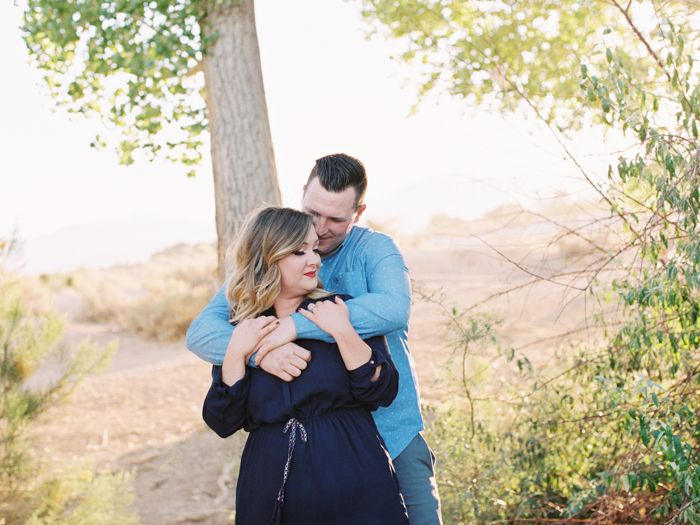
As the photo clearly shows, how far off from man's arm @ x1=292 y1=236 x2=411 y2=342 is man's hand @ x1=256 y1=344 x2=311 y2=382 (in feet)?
0.18

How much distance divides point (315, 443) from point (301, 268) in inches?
22.4

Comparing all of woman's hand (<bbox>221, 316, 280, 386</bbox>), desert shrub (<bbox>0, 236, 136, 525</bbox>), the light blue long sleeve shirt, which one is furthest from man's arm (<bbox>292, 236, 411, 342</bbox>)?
desert shrub (<bbox>0, 236, 136, 525</bbox>)

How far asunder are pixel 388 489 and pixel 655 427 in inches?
44.0

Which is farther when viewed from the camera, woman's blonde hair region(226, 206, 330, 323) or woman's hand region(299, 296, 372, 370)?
woman's blonde hair region(226, 206, 330, 323)

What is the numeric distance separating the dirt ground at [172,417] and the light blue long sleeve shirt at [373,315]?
2.75 ft

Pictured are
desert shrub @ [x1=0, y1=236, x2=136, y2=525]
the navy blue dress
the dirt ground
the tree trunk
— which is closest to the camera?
the navy blue dress

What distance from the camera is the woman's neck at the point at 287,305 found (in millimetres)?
1883

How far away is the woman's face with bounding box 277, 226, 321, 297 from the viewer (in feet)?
5.87

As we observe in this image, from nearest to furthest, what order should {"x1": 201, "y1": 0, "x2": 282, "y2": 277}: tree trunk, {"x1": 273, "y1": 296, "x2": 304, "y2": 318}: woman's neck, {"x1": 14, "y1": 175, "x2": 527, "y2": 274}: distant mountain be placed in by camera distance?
1. {"x1": 273, "y1": 296, "x2": 304, "y2": 318}: woman's neck
2. {"x1": 201, "y1": 0, "x2": 282, "y2": 277}: tree trunk
3. {"x1": 14, "y1": 175, "x2": 527, "y2": 274}: distant mountain

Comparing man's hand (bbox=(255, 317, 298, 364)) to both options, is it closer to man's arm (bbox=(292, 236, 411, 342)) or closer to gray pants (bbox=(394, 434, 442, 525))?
man's arm (bbox=(292, 236, 411, 342))

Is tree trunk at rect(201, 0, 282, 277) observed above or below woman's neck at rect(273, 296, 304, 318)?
above

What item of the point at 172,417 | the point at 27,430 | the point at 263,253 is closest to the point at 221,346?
the point at 263,253

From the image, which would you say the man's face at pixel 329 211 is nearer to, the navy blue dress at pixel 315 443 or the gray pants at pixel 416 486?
the navy blue dress at pixel 315 443

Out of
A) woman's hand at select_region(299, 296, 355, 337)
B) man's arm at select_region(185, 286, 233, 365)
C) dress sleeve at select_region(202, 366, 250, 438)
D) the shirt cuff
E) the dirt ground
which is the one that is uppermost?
woman's hand at select_region(299, 296, 355, 337)
